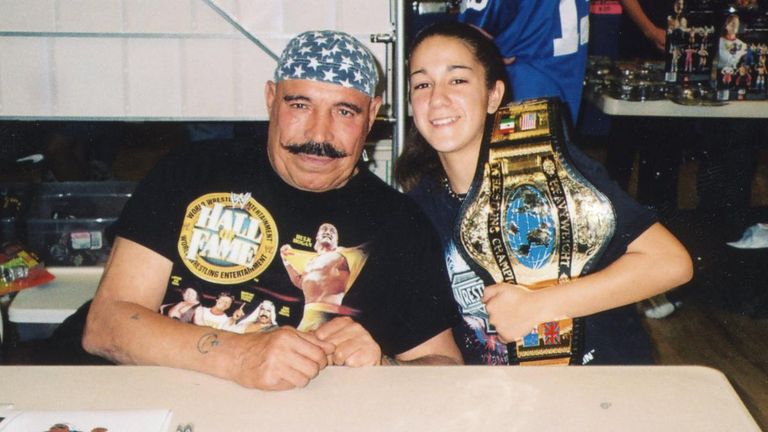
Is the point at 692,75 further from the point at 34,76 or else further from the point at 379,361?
the point at 34,76

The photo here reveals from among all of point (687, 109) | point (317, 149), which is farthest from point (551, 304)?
point (687, 109)

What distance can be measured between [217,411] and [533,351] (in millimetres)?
653

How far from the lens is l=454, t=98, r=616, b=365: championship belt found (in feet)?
4.51

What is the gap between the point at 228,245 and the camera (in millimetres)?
1429

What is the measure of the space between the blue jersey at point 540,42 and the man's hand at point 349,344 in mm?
1444

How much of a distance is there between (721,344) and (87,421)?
2.55m

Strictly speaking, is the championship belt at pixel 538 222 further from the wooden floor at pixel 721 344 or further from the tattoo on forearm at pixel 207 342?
the wooden floor at pixel 721 344

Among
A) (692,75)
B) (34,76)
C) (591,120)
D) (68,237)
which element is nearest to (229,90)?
(34,76)

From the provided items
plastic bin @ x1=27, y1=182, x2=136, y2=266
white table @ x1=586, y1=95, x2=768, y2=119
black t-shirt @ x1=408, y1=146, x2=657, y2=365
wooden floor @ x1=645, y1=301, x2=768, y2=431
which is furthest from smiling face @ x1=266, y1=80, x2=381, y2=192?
wooden floor @ x1=645, y1=301, x2=768, y2=431

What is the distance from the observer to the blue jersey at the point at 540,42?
2465 millimetres

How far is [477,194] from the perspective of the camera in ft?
4.69

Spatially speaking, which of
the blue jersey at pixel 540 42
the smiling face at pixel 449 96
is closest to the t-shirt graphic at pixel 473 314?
the smiling face at pixel 449 96

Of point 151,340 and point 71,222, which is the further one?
point 71,222

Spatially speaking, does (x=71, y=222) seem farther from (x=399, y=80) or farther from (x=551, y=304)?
(x=551, y=304)
